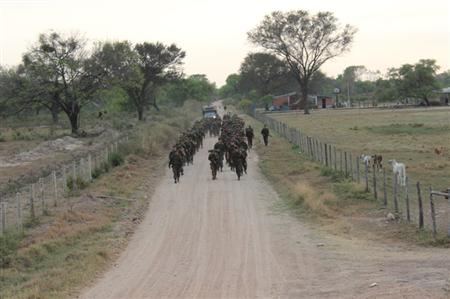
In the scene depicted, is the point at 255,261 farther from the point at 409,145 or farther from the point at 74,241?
the point at 409,145


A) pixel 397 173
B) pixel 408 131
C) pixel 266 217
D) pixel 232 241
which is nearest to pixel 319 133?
pixel 408 131

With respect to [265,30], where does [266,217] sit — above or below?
below

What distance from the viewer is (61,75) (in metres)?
53.0

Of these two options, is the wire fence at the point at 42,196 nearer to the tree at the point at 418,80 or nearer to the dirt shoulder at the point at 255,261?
the dirt shoulder at the point at 255,261

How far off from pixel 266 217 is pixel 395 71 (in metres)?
86.0

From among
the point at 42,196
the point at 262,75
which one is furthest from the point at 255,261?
the point at 262,75

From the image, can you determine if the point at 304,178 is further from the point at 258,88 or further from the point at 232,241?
the point at 258,88

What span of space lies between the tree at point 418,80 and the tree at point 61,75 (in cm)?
5243

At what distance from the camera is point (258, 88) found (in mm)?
124438

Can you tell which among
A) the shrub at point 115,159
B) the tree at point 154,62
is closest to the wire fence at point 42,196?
the shrub at point 115,159

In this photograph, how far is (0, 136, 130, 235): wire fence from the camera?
17844mm

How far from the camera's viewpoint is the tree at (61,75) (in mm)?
52188

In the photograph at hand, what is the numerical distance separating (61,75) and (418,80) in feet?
184

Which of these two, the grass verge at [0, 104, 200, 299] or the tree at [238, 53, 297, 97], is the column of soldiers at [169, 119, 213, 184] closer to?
the grass verge at [0, 104, 200, 299]
